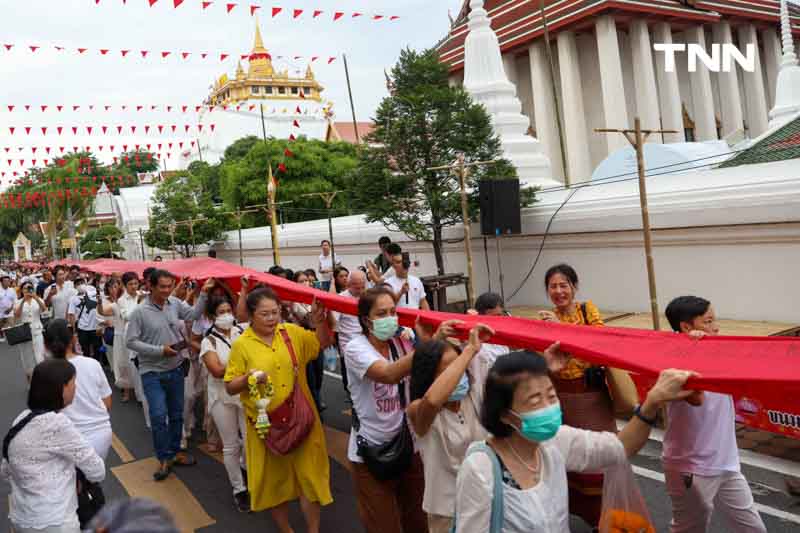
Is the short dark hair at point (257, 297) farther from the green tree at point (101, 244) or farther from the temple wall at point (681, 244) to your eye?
the green tree at point (101, 244)

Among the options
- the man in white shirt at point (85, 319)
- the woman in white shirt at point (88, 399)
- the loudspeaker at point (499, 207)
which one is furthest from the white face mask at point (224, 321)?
the loudspeaker at point (499, 207)

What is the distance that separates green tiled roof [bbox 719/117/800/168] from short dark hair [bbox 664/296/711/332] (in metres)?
8.56

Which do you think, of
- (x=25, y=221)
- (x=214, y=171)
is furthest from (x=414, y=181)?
(x=25, y=221)

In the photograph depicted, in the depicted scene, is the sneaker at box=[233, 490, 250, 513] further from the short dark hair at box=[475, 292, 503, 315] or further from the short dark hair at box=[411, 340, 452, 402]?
the short dark hair at box=[411, 340, 452, 402]

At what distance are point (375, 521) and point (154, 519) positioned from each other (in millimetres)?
2628

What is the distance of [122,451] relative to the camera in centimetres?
711

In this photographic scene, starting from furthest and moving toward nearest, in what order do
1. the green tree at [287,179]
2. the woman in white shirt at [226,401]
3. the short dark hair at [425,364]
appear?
the green tree at [287,179] < the woman in white shirt at [226,401] < the short dark hair at [425,364]

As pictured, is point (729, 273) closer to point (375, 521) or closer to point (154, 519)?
point (375, 521)

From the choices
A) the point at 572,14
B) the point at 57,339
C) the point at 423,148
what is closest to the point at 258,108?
the point at 572,14

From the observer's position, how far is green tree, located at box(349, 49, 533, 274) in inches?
530

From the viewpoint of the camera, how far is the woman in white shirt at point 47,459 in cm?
346

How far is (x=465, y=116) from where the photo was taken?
1347cm

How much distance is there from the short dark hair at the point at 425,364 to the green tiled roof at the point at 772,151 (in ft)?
31.8

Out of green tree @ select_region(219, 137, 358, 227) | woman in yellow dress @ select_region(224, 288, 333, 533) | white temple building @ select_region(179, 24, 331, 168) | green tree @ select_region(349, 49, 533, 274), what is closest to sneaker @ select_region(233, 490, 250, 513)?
woman in yellow dress @ select_region(224, 288, 333, 533)
